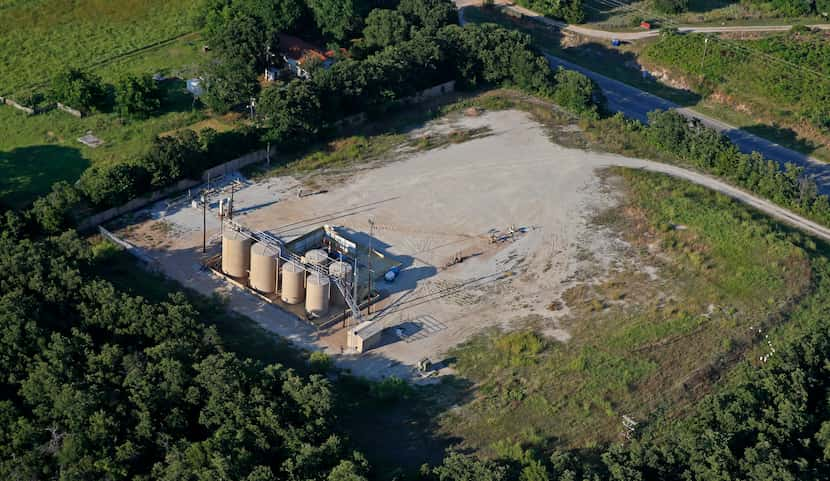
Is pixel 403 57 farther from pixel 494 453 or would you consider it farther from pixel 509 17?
pixel 494 453

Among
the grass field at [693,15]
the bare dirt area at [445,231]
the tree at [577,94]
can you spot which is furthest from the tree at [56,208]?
the grass field at [693,15]

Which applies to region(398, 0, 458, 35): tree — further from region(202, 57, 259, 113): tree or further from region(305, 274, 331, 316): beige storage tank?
region(305, 274, 331, 316): beige storage tank

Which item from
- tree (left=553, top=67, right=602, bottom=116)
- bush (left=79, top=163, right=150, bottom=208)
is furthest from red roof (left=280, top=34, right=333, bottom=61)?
bush (left=79, top=163, right=150, bottom=208)

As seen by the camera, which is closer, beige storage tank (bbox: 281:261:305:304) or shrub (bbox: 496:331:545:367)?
shrub (bbox: 496:331:545:367)

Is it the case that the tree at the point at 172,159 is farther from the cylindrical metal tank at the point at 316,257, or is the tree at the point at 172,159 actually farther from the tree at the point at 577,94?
the tree at the point at 577,94

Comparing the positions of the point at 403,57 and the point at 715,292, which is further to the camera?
the point at 403,57

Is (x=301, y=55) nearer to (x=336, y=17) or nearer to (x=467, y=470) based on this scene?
(x=336, y=17)

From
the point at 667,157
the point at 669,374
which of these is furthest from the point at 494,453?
the point at 667,157
